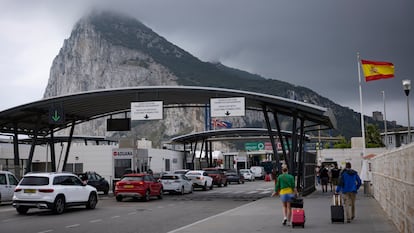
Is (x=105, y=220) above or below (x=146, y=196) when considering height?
below

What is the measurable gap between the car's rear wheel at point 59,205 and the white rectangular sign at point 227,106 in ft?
43.9

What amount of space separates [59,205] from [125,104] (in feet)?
59.5

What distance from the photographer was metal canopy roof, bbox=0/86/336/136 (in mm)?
31438

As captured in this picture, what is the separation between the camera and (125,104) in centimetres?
3834

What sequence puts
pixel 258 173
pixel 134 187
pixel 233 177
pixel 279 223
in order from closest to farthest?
pixel 279 223, pixel 134 187, pixel 233 177, pixel 258 173

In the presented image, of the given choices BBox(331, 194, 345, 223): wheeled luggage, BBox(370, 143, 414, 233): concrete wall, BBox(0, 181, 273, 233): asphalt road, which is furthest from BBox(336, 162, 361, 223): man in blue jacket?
BBox(0, 181, 273, 233): asphalt road

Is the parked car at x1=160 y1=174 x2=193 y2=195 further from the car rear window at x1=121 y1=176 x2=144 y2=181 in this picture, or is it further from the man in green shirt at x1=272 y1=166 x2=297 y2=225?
the man in green shirt at x1=272 y1=166 x2=297 y2=225

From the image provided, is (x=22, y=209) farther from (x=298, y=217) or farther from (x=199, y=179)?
(x=199, y=179)

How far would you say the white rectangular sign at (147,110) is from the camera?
32781mm

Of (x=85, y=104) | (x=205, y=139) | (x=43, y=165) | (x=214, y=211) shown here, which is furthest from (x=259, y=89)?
(x=214, y=211)

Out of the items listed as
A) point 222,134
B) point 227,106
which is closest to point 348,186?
point 227,106

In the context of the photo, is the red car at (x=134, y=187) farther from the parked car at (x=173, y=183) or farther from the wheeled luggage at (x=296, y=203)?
the wheeled luggage at (x=296, y=203)

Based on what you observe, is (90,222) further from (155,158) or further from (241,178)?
(241,178)

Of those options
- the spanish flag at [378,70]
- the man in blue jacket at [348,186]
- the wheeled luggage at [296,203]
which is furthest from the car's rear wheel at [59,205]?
the spanish flag at [378,70]
